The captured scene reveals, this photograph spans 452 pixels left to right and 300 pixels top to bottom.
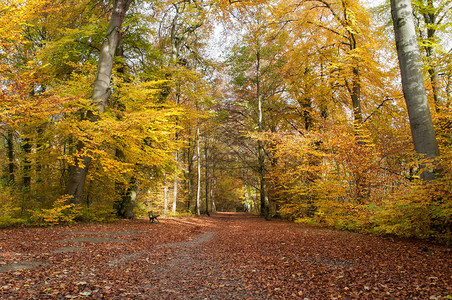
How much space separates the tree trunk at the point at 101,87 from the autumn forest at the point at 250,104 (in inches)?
1.7

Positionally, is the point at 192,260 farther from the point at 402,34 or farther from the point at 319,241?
the point at 402,34

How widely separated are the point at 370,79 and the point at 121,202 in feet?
44.2

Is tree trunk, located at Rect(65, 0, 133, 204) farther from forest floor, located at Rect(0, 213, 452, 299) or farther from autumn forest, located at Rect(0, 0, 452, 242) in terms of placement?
forest floor, located at Rect(0, 213, 452, 299)

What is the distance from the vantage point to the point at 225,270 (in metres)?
4.18

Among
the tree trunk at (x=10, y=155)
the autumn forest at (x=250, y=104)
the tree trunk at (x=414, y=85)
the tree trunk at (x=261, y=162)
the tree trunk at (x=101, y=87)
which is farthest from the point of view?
the tree trunk at (x=261, y=162)

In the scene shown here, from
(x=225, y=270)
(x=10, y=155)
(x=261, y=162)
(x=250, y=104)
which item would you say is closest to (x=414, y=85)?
(x=225, y=270)

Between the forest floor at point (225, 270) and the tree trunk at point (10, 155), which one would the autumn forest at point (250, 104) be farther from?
the forest floor at point (225, 270)

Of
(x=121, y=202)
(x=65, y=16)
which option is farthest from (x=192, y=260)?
(x=65, y=16)

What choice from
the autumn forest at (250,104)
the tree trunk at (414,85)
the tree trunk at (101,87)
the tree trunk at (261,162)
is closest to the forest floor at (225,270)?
the autumn forest at (250,104)

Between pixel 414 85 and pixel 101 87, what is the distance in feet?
31.3

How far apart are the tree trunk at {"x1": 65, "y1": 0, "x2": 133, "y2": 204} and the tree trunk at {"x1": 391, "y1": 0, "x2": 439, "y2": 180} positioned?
8863 millimetres

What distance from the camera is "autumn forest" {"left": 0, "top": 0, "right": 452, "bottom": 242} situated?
19.0 feet

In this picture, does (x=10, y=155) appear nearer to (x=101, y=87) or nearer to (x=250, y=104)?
(x=101, y=87)

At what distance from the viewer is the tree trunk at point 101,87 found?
846cm
